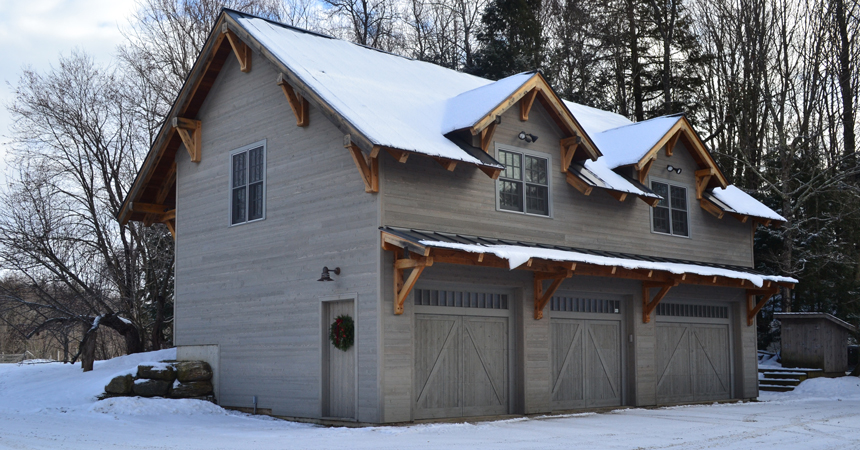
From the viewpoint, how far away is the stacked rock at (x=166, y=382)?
17.2 meters

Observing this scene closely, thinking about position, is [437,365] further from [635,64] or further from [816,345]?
[635,64]

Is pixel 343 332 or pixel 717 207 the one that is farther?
pixel 717 207

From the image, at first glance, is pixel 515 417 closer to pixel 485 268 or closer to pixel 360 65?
pixel 485 268

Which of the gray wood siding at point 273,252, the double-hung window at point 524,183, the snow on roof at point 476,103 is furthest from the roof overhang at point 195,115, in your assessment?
the double-hung window at point 524,183

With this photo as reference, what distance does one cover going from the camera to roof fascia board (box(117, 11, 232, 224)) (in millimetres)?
17797

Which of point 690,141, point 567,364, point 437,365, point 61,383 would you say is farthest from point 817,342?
point 61,383

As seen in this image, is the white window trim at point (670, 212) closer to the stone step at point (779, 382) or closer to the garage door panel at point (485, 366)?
the garage door panel at point (485, 366)

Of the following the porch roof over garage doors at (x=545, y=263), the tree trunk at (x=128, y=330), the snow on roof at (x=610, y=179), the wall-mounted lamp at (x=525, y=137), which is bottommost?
the tree trunk at (x=128, y=330)

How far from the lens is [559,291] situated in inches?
697

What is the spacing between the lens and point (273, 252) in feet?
55.3

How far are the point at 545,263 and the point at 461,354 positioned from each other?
2.35 metres

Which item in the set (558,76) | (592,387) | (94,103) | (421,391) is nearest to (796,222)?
(558,76)

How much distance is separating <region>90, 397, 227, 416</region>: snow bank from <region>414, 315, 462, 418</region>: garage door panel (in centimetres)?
454

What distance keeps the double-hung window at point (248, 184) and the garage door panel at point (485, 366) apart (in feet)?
16.3
